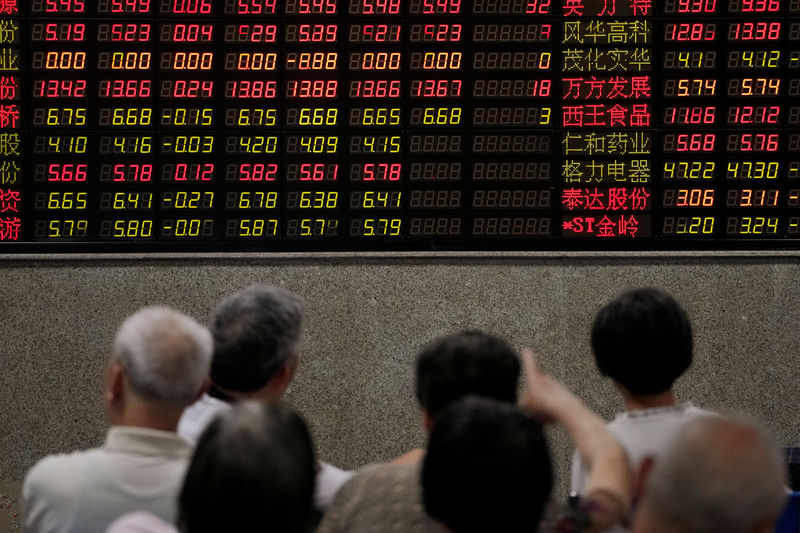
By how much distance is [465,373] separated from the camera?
78.8 inches

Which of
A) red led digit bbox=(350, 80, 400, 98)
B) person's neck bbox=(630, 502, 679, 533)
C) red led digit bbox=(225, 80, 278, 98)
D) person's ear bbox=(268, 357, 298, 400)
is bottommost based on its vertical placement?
person's ear bbox=(268, 357, 298, 400)

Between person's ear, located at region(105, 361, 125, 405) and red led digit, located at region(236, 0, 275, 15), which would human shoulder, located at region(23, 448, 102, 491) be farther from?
red led digit, located at region(236, 0, 275, 15)

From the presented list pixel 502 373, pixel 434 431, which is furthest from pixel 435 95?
pixel 434 431

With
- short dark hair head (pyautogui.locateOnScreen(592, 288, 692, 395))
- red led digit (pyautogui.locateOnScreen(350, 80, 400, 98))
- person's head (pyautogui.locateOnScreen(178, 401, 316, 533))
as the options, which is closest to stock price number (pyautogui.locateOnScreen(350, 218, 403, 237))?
red led digit (pyautogui.locateOnScreen(350, 80, 400, 98))

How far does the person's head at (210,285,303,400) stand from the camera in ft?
7.90

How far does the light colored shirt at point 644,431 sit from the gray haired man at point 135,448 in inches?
31.8

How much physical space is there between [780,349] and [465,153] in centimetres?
192

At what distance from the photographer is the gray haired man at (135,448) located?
1.92m

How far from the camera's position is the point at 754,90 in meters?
5.38

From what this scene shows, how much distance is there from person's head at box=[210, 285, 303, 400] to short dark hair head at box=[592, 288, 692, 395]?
0.71 meters

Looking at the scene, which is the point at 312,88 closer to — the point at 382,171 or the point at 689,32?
the point at 382,171

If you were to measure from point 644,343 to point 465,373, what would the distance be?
1.69 ft

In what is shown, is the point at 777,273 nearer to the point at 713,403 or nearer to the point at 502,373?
the point at 713,403

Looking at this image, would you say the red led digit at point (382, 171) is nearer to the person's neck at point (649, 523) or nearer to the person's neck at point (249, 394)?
the person's neck at point (249, 394)
